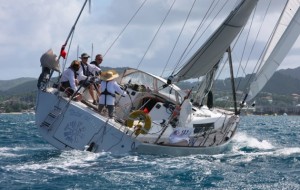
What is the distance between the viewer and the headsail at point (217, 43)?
1623 centimetres

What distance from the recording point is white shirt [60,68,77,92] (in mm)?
14059

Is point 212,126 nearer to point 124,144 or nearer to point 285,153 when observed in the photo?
point 285,153

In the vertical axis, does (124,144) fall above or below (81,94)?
below

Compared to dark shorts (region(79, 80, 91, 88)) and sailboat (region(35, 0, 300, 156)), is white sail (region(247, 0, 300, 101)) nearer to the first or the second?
sailboat (region(35, 0, 300, 156))

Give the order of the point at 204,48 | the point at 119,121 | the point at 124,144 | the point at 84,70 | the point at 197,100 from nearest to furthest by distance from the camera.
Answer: the point at 124,144 < the point at 119,121 < the point at 84,70 < the point at 204,48 < the point at 197,100

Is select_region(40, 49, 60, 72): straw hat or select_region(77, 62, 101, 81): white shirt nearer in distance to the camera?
select_region(40, 49, 60, 72): straw hat

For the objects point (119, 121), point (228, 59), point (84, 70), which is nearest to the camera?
point (119, 121)

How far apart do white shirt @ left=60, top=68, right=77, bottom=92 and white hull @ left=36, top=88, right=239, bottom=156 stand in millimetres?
404

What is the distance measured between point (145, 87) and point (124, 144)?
3181 mm

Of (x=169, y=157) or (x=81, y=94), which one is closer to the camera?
(x=169, y=157)

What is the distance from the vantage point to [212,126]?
1634cm

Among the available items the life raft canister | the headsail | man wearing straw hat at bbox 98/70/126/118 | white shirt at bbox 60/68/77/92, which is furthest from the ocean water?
the headsail

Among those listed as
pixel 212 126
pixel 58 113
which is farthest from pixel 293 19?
pixel 58 113

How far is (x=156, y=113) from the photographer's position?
50.3 feet
